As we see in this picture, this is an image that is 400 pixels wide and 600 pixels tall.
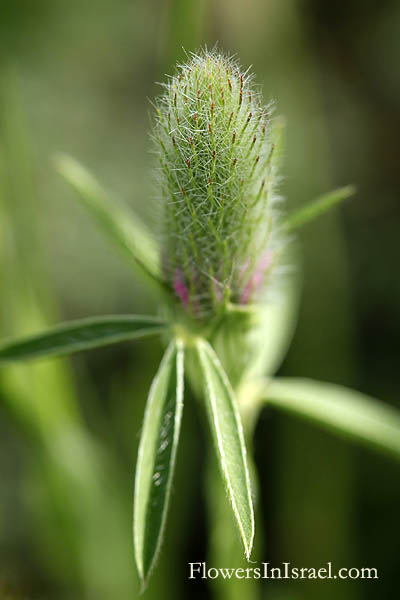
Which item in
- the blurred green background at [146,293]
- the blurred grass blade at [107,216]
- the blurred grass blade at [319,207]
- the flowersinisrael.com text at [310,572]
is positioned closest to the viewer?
the blurred grass blade at [319,207]

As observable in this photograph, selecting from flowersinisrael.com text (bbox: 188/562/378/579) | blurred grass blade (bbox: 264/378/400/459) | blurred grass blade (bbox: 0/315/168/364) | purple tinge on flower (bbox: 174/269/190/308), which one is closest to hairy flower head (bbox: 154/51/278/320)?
purple tinge on flower (bbox: 174/269/190/308)

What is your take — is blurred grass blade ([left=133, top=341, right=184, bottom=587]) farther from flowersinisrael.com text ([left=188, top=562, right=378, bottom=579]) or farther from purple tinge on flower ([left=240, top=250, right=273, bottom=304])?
flowersinisrael.com text ([left=188, top=562, right=378, bottom=579])

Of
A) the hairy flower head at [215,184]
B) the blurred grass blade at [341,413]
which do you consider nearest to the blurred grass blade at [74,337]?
the hairy flower head at [215,184]

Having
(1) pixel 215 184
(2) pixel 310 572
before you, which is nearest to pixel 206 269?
(1) pixel 215 184

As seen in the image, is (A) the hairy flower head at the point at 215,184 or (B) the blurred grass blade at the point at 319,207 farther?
(B) the blurred grass blade at the point at 319,207

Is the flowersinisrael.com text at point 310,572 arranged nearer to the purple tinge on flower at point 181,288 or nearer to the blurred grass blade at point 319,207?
the purple tinge on flower at point 181,288

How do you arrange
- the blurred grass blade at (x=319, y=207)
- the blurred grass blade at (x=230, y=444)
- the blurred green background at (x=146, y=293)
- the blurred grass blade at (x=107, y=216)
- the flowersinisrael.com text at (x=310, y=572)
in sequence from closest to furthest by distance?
1. the blurred grass blade at (x=230, y=444)
2. the blurred grass blade at (x=319, y=207)
3. the blurred grass blade at (x=107, y=216)
4. the blurred green background at (x=146, y=293)
5. the flowersinisrael.com text at (x=310, y=572)

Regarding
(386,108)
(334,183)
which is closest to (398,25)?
(386,108)

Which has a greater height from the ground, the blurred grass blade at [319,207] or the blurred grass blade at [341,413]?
the blurred grass blade at [319,207]
